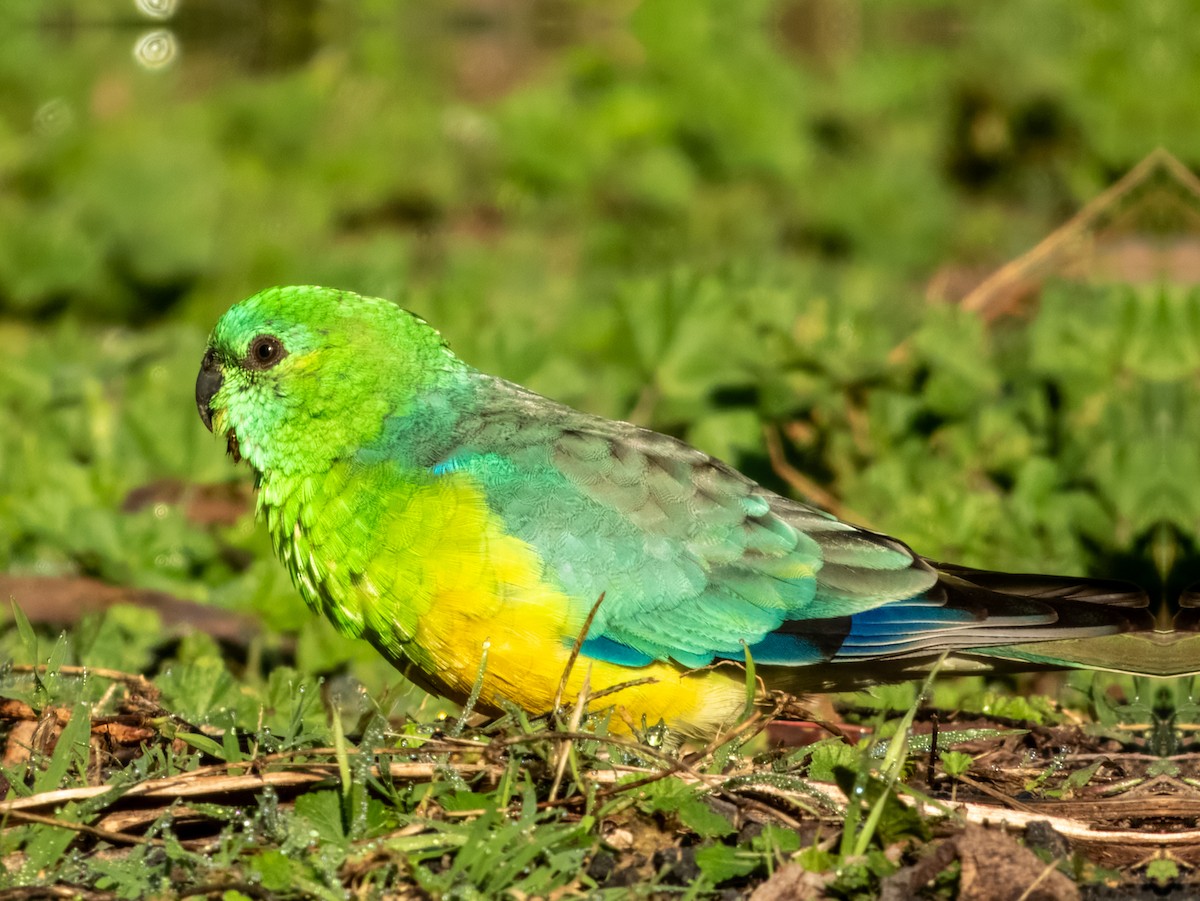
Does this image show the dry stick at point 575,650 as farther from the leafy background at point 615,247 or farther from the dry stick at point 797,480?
the dry stick at point 797,480

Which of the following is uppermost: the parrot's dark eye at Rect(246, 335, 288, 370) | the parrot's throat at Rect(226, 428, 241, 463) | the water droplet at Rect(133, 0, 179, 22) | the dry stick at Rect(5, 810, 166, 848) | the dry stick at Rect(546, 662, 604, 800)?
the water droplet at Rect(133, 0, 179, 22)

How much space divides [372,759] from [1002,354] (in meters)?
4.50

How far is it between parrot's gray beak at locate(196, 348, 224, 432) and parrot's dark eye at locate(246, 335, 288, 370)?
14cm

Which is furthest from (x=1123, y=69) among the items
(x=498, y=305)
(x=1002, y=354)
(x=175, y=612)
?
(x=175, y=612)

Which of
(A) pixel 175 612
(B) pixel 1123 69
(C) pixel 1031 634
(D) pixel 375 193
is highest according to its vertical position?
(B) pixel 1123 69

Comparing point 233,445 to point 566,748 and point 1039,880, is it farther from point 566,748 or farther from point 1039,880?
point 1039,880

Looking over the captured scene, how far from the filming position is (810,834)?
2832 mm

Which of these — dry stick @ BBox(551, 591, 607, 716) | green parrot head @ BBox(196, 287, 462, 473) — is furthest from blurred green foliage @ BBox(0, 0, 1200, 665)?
dry stick @ BBox(551, 591, 607, 716)

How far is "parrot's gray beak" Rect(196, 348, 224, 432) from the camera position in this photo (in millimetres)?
4078

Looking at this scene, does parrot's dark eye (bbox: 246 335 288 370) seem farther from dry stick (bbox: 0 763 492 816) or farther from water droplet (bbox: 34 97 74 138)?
water droplet (bbox: 34 97 74 138)

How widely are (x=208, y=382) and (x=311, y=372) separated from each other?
38cm

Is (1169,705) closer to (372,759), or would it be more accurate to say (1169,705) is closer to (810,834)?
(810,834)

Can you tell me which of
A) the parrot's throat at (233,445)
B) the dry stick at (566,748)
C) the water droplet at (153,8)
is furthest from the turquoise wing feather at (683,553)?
the water droplet at (153,8)

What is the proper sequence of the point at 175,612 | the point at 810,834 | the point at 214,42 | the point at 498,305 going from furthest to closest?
the point at 214,42 < the point at 498,305 < the point at 175,612 < the point at 810,834
